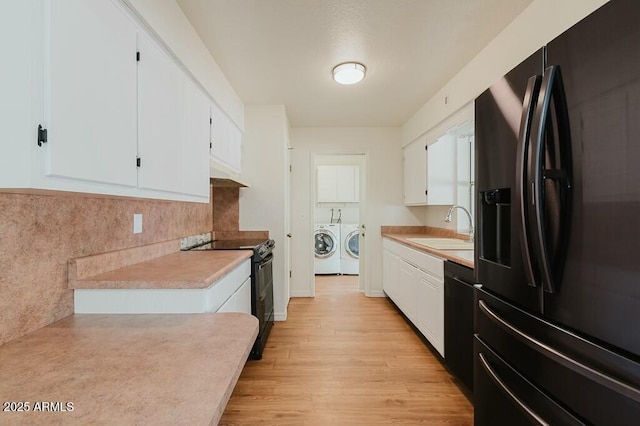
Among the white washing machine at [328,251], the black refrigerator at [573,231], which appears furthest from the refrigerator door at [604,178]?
the white washing machine at [328,251]

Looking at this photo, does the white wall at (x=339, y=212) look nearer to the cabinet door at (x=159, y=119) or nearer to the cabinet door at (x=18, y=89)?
the cabinet door at (x=159, y=119)

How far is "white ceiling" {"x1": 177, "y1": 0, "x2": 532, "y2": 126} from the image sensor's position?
182 centimetres

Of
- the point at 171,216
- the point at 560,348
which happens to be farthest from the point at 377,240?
Answer: the point at 560,348

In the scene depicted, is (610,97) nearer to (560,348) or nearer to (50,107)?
(560,348)

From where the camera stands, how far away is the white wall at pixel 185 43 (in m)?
1.43

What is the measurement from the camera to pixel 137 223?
1901 mm

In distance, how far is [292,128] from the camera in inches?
175

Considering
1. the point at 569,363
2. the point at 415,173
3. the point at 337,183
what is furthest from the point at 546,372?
the point at 337,183

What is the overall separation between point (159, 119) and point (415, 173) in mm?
3098

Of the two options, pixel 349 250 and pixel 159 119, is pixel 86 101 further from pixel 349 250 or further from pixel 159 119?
pixel 349 250

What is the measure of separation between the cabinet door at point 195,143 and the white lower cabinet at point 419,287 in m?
1.86

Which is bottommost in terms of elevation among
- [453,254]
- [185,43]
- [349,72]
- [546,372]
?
[546,372]

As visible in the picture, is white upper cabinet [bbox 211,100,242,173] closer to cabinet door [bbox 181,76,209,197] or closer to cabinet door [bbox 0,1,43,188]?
cabinet door [bbox 181,76,209,197]

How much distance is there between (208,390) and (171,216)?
6.48 feet
